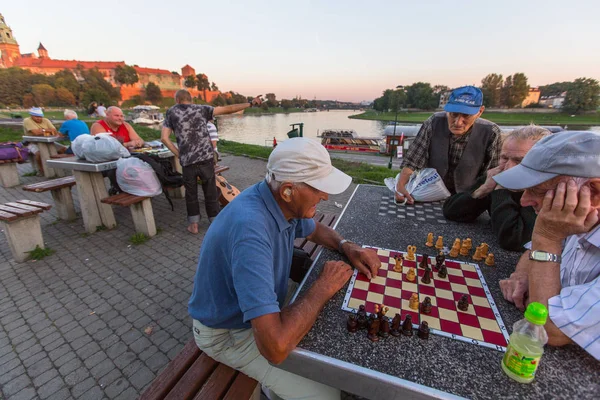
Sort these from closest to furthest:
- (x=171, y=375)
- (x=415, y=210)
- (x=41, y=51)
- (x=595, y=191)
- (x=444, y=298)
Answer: (x=595, y=191) < (x=444, y=298) < (x=171, y=375) < (x=415, y=210) < (x=41, y=51)

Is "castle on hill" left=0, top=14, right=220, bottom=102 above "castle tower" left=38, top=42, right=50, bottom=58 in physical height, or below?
below

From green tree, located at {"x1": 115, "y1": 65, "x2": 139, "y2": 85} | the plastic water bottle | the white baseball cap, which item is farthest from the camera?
green tree, located at {"x1": 115, "y1": 65, "x2": 139, "y2": 85}

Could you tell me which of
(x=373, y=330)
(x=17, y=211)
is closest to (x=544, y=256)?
(x=373, y=330)

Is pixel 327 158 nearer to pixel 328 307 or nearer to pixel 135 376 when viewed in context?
pixel 328 307

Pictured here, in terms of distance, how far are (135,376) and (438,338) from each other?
2.46 meters

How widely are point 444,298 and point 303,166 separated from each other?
1061 mm

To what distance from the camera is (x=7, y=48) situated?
74812 millimetres

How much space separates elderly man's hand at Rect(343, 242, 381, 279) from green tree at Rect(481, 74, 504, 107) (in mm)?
87619

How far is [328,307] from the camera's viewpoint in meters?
1.43

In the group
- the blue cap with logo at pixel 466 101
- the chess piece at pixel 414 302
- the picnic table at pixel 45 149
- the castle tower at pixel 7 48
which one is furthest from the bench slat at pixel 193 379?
the castle tower at pixel 7 48

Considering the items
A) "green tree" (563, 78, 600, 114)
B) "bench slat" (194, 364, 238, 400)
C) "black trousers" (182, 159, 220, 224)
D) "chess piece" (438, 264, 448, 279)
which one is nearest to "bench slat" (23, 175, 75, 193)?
"black trousers" (182, 159, 220, 224)

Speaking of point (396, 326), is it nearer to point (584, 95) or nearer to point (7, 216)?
point (7, 216)

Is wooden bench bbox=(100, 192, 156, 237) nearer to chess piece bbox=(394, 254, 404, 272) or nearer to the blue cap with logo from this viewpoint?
chess piece bbox=(394, 254, 404, 272)

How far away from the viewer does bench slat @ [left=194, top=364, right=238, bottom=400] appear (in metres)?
1.49
